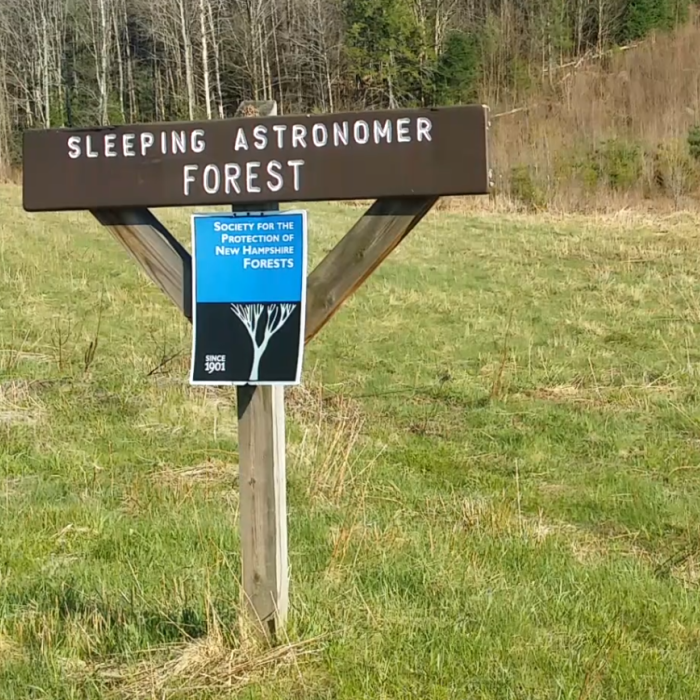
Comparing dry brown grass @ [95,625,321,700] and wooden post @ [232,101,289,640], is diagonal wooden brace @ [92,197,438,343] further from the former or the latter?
dry brown grass @ [95,625,321,700]

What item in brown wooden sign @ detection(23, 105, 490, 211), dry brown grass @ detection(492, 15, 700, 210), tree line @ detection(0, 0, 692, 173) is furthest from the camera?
tree line @ detection(0, 0, 692, 173)

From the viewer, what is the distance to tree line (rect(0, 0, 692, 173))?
41.9 metres

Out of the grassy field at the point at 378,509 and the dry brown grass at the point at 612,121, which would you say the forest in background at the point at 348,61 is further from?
the grassy field at the point at 378,509

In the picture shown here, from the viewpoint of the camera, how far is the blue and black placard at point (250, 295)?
2805mm

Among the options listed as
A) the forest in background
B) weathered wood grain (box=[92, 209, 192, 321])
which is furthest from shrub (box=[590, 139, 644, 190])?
weathered wood grain (box=[92, 209, 192, 321])

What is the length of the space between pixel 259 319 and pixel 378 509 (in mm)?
2093

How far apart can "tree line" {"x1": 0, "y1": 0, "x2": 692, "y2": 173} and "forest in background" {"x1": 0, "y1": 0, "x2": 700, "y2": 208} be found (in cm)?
9

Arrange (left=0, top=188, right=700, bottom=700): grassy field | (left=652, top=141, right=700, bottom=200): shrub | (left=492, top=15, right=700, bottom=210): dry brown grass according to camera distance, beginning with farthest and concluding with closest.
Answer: (left=652, top=141, right=700, bottom=200): shrub, (left=492, top=15, right=700, bottom=210): dry brown grass, (left=0, top=188, right=700, bottom=700): grassy field

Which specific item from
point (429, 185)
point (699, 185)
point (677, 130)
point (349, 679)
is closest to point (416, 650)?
point (349, 679)

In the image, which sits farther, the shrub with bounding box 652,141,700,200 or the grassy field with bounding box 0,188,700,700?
the shrub with bounding box 652,141,700,200

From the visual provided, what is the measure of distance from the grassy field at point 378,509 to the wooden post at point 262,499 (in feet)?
0.46

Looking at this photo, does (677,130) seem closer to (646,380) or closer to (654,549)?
(646,380)

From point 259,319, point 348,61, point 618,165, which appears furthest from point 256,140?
point 348,61

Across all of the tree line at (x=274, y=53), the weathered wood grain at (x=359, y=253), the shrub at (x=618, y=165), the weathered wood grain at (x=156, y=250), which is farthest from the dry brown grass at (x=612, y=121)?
the weathered wood grain at (x=156, y=250)
